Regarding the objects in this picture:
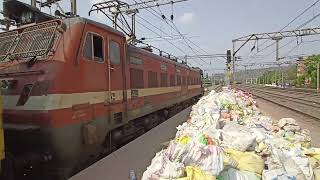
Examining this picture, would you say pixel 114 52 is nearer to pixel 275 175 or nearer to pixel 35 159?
pixel 35 159

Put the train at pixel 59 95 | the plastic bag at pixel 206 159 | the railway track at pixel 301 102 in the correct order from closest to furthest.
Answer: the plastic bag at pixel 206 159, the train at pixel 59 95, the railway track at pixel 301 102

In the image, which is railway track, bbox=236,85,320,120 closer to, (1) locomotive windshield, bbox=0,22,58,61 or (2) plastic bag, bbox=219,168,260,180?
(2) plastic bag, bbox=219,168,260,180

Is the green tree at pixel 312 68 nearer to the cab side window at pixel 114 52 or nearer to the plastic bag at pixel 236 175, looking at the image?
the cab side window at pixel 114 52

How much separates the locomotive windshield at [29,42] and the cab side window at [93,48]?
0.63 m

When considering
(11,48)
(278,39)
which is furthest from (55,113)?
(278,39)

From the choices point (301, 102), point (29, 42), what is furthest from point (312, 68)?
point (29, 42)

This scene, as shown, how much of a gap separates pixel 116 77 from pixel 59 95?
95.4 inches

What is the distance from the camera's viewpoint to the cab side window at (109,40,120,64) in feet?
25.7

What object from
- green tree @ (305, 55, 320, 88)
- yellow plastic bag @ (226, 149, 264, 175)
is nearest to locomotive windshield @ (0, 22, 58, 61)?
yellow plastic bag @ (226, 149, 264, 175)

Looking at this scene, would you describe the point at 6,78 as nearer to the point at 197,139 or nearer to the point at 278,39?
the point at 197,139

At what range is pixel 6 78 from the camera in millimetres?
6410

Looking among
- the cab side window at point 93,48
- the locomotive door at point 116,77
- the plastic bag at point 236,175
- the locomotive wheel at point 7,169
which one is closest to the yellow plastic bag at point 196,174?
the plastic bag at point 236,175

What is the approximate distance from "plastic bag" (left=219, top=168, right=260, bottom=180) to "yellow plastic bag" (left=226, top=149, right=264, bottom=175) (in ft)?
0.49

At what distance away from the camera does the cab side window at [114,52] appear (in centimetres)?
784
